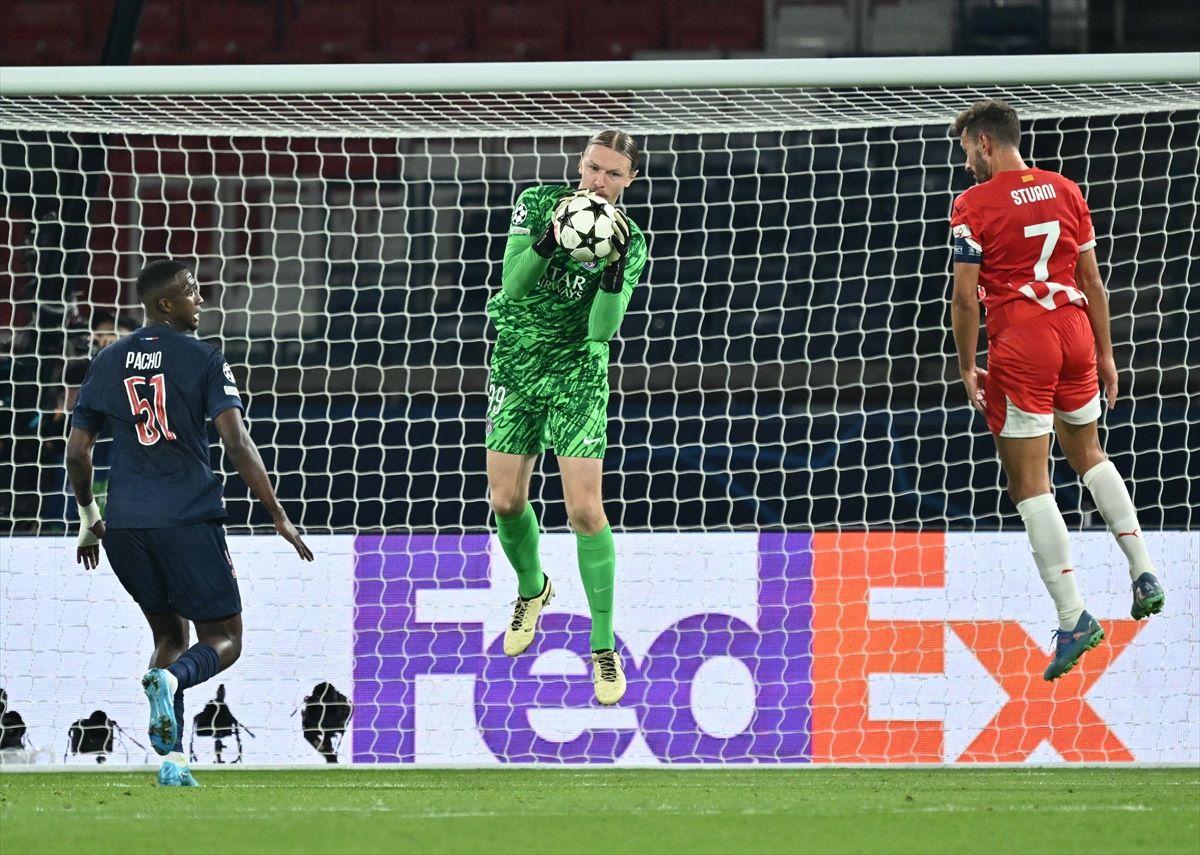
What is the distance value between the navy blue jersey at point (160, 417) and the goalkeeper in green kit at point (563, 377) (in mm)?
998

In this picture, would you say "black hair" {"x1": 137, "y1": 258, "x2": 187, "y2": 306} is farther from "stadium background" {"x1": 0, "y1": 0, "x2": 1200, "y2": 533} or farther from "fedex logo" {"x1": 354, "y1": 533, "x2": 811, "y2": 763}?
"stadium background" {"x1": 0, "y1": 0, "x2": 1200, "y2": 533}

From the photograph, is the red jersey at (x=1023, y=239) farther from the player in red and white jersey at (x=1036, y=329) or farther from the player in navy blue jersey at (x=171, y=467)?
the player in navy blue jersey at (x=171, y=467)

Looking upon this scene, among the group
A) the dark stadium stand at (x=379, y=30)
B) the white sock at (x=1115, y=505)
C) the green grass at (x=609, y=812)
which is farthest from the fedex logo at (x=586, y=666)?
the dark stadium stand at (x=379, y=30)

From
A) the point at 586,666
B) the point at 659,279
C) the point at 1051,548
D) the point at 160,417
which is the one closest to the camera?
the point at 1051,548

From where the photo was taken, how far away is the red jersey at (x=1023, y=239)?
19.1 ft

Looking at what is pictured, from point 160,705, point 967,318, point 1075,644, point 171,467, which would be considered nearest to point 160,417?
point 171,467

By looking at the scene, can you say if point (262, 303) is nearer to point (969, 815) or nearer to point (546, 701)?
point (546, 701)

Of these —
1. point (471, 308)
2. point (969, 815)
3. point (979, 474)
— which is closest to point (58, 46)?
point (471, 308)

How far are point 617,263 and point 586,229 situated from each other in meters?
0.29

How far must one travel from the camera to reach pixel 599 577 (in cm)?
637

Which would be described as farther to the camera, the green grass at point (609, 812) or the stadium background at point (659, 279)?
the stadium background at point (659, 279)

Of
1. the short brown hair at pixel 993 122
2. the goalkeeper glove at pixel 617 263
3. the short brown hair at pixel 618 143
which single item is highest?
the short brown hair at pixel 993 122

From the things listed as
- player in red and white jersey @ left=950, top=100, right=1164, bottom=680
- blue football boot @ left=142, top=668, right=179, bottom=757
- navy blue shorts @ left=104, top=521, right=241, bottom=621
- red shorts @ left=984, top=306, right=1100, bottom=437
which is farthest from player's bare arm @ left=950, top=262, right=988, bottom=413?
blue football boot @ left=142, top=668, right=179, bottom=757

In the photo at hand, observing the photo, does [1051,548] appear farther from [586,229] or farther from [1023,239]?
[586,229]
